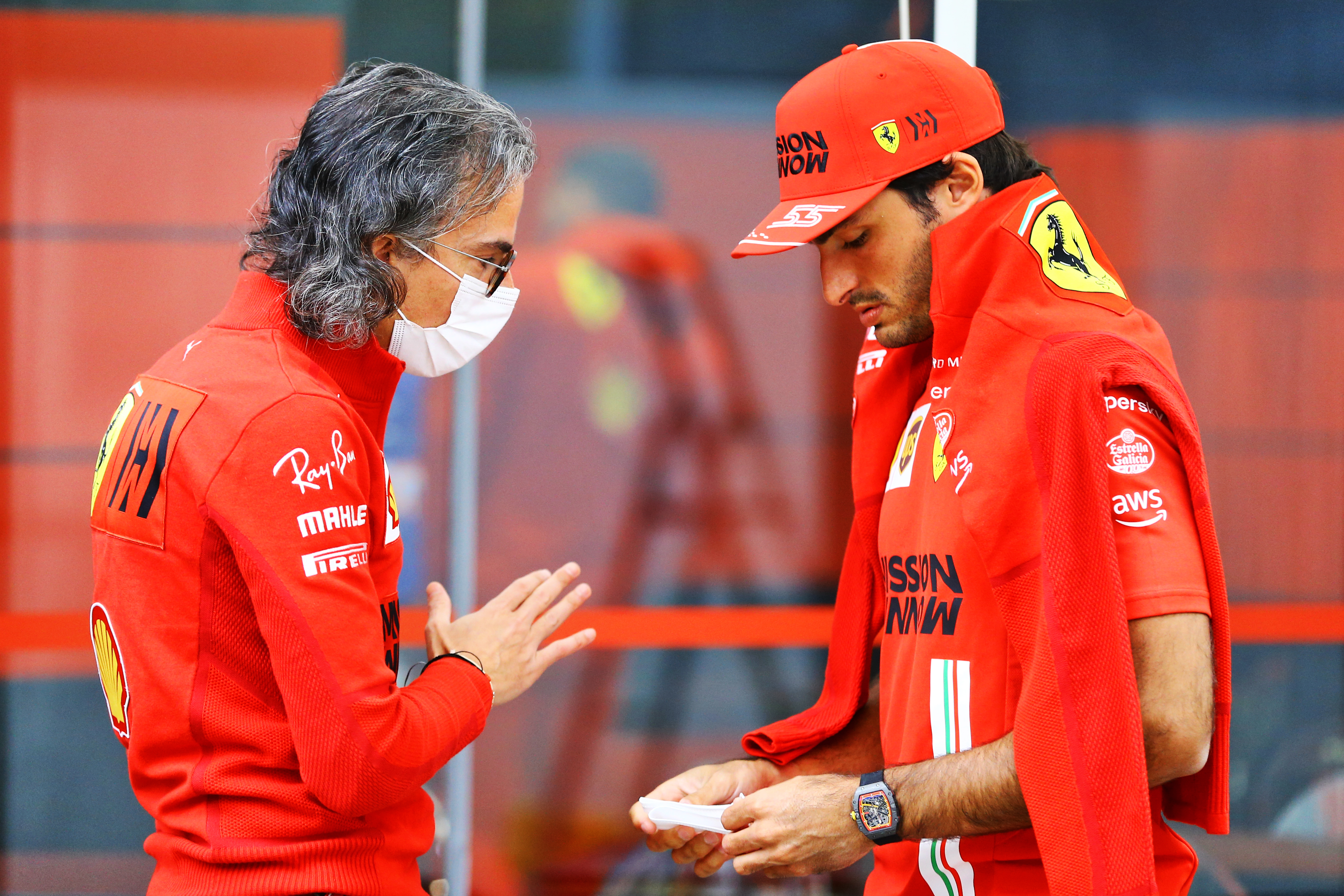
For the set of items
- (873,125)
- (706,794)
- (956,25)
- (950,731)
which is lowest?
(706,794)

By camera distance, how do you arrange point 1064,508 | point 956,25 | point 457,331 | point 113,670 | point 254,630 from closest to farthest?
1. point 1064,508
2. point 254,630
3. point 113,670
4. point 457,331
5. point 956,25

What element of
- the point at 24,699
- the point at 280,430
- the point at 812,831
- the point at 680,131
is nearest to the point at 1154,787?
the point at 812,831

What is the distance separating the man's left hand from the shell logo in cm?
83

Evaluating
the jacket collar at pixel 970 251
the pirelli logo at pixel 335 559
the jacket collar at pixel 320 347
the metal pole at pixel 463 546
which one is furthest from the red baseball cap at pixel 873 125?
the metal pole at pixel 463 546

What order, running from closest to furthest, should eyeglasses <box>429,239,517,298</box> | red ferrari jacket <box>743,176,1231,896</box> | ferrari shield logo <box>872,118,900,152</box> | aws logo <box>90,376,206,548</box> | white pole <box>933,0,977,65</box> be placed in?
red ferrari jacket <box>743,176,1231,896</box>, aws logo <box>90,376,206,548</box>, ferrari shield logo <box>872,118,900,152</box>, eyeglasses <box>429,239,517,298</box>, white pole <box>933,0,977,65</box>

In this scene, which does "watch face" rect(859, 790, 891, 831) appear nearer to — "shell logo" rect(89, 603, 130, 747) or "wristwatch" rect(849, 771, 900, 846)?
"wristwatch" rect(849, 771, 900, 846)

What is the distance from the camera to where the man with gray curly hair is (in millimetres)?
1302

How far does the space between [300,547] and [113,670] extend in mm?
391

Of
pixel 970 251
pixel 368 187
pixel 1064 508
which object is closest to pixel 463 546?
pixel 368 187

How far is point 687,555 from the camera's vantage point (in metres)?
3.32

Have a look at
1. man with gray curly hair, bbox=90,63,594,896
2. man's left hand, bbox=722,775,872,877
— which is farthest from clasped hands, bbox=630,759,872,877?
man with gray curly hair, bbox=90,63,594,896

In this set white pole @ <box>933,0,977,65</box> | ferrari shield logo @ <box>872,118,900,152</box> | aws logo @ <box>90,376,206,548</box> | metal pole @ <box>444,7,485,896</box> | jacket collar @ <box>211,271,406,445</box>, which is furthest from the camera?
metal pole @ <box>444,7,485,896</box>

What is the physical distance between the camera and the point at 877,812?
1.42 metres

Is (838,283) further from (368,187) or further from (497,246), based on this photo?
(368,187)
